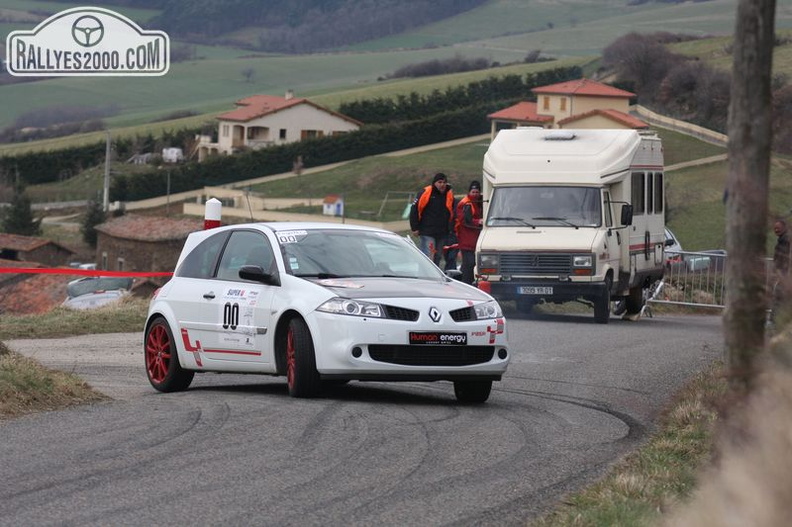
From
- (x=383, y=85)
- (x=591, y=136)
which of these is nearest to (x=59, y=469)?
(x=591, y=136)

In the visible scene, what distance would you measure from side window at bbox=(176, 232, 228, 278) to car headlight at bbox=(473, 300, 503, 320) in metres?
2.63

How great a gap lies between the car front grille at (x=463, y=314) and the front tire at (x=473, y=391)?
0.54 metres

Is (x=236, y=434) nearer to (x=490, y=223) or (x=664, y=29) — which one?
(x=490, y=223)

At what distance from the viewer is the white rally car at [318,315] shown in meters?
11.4

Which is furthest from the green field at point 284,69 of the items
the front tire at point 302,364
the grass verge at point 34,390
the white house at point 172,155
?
the front tire at point 302,364

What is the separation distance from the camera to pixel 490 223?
23.7 m

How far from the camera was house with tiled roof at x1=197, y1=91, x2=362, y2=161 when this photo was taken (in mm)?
120625

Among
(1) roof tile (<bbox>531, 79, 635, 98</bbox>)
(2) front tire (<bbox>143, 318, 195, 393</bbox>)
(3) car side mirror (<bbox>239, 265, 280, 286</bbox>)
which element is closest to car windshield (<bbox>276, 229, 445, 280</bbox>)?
(3) car side mirror (<bbox>239, 265, 280, 286</bbox>)

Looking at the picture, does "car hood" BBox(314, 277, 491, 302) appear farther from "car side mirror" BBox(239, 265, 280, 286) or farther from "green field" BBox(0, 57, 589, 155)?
"green field" BBox(0, 57, 589, 155)

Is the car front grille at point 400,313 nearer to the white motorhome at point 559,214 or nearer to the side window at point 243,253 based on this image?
the side window at point 243,253

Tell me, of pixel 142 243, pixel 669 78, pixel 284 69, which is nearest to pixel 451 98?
pixel 669 78

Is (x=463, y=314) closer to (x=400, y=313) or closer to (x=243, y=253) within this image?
(x=400, y=313)

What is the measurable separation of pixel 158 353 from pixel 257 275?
1.61 m

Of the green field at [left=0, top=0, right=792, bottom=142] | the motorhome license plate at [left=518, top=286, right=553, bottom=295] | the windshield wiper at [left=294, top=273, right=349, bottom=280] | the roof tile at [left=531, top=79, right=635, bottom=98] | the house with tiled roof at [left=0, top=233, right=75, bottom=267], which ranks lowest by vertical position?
the house with tiled roof at [left=0, top=233, right=75, bottom=267]
